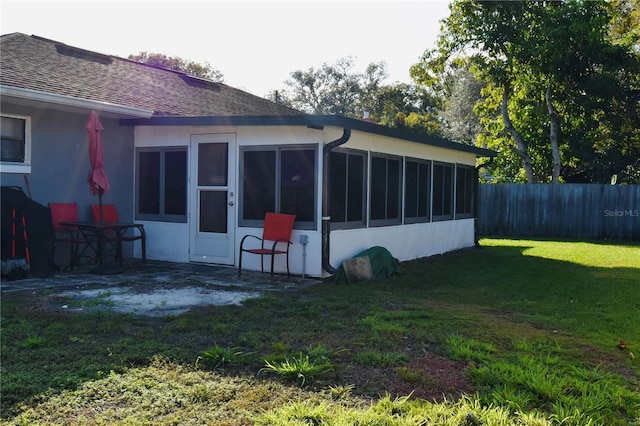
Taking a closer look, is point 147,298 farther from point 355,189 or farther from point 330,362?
point 355,189

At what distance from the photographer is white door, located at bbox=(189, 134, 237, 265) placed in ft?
28.6

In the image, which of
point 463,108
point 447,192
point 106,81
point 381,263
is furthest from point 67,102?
point 463,108

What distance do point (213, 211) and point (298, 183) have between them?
5.40 feet

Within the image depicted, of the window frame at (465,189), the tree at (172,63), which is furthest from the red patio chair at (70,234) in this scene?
the tree at (172,63)

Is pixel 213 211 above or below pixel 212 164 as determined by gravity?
below

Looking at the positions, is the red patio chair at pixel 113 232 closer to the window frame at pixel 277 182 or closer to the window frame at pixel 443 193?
the window frame at pixel 277 182

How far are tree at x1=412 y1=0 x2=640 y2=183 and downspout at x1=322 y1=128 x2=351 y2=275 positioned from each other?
12.6m

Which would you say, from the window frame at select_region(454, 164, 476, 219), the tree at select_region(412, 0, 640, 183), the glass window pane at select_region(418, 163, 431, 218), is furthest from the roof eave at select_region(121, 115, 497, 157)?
the tree at select_region(412, 0, 640, 183)

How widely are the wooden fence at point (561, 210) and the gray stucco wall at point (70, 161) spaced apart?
10904mm

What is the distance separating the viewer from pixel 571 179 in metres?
22.0

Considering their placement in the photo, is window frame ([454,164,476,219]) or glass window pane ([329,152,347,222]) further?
window frame ([454,164,476,219])

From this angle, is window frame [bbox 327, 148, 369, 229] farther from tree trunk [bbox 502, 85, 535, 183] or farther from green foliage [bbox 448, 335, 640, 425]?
tree trunk [bbox 502, 85, 535, 183]

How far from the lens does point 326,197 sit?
7867 mm

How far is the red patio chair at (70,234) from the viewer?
27.3 feet
